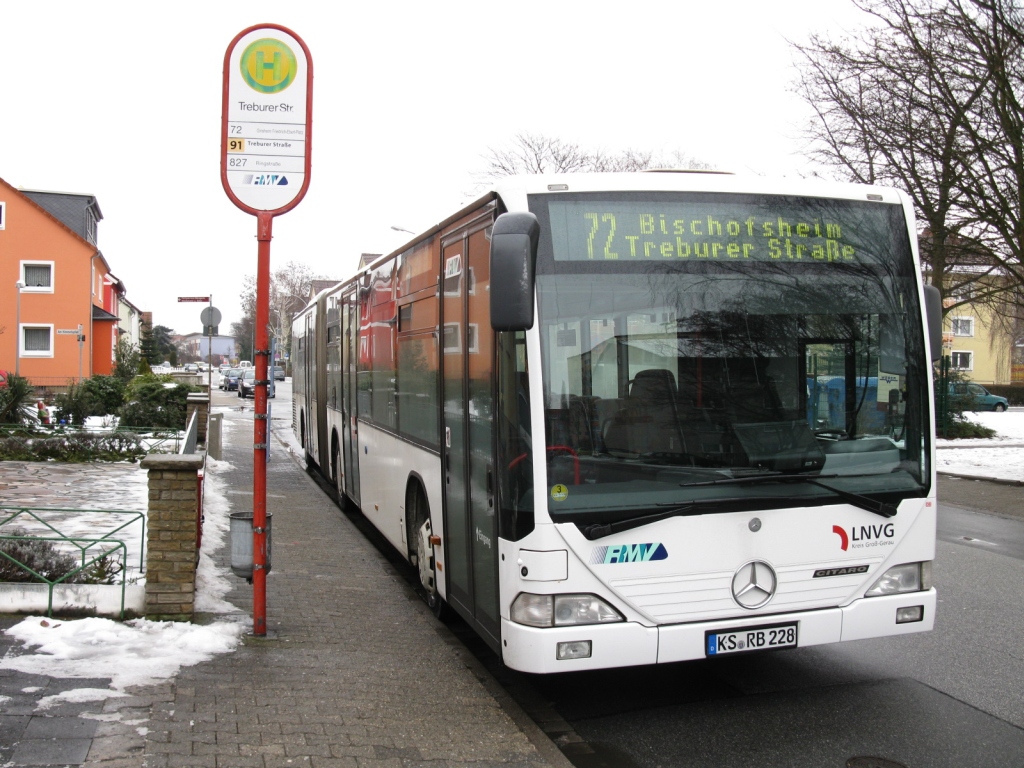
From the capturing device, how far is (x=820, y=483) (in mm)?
4930

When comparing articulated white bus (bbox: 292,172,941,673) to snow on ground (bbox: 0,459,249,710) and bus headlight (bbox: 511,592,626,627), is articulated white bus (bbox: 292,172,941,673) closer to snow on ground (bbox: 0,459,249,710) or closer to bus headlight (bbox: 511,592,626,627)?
bus headlight (bbox: 511,592,626,627)

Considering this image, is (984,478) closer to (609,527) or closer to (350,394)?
(350,394)

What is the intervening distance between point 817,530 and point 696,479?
2.50 feet

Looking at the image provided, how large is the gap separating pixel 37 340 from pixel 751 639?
44.1m

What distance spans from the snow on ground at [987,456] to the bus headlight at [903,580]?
14.2 m

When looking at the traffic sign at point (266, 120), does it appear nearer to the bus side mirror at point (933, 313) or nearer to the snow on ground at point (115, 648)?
the snow on ground at point (115, 648)

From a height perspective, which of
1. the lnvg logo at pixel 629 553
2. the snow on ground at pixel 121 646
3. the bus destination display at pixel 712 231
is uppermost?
the bus destination display at pixel 712 231

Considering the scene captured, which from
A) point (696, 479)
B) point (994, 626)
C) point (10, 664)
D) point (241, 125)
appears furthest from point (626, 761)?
point (241, 125)

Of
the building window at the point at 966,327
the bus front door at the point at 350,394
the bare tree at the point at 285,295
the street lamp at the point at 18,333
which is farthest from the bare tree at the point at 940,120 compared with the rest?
the bare tree at the point at 285,295

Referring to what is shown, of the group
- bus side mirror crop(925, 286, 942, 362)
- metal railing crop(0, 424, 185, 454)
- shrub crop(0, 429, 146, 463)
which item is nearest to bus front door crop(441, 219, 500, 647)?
bus side mirror crop(925, 286, 942, 362)

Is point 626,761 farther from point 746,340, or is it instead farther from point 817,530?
point 746,340

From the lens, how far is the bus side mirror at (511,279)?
4.36 m

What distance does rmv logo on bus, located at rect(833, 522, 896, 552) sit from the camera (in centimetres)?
501

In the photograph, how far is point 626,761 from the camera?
4.56 meters
